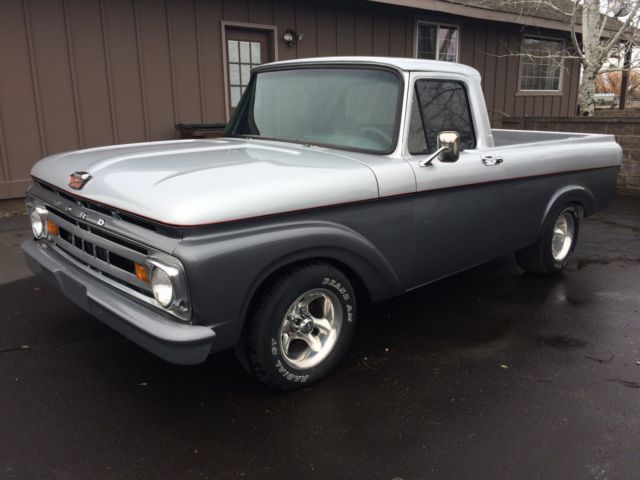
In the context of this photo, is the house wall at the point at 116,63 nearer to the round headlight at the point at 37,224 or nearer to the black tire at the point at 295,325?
the round headlight at the point at 37,224

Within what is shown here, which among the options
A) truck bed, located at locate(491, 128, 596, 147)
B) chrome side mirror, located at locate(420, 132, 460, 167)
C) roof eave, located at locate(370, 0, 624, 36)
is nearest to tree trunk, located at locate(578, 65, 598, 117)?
roof eave, located at locate(370, 0, 624, 36)

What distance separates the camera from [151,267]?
99.5 inches

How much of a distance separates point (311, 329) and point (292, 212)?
0.75 metres

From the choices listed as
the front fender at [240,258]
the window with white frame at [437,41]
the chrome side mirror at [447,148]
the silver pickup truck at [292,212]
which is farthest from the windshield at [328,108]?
the window with white frame at [437,41]

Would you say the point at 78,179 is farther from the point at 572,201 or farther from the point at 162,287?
the point at 572,201

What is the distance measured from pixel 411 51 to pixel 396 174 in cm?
893

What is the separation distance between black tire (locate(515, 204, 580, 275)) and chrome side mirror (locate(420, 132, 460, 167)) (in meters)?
1.75

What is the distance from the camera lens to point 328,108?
3695mm

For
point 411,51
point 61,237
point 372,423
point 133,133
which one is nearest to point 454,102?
point 372,423

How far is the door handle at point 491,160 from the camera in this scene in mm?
3824

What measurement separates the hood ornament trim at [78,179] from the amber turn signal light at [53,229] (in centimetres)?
47

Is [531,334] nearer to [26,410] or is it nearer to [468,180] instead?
[468,180]

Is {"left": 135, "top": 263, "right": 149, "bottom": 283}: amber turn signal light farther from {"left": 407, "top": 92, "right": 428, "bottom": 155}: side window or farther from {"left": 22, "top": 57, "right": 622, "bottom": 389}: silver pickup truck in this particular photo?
{"left": 407, "top": 92, "right": 428, "bottom": 155}: side window

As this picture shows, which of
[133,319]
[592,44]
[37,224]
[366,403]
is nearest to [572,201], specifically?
[366,403]
